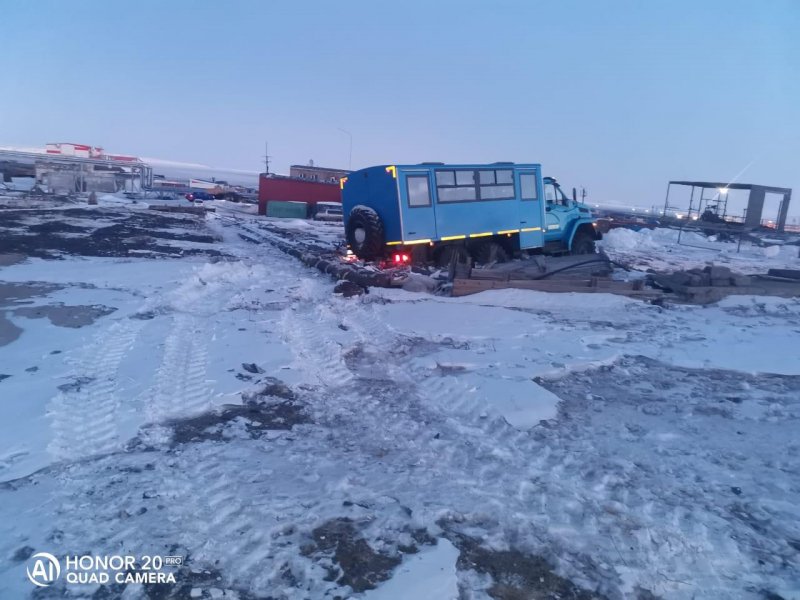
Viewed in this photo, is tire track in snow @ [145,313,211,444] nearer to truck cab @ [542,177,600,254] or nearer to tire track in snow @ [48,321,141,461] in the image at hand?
tire track in snow @ [48,321,141,461]

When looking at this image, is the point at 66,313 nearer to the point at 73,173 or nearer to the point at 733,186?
the point at 733,186

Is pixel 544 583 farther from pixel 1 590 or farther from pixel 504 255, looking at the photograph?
pixel 504 255

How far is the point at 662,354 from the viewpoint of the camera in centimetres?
887

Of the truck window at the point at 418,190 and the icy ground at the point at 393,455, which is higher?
the truck window at the point at 418,190

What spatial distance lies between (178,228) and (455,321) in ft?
69.1

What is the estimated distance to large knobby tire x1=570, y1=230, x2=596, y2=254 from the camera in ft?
63.8

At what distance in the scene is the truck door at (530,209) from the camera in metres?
17.0

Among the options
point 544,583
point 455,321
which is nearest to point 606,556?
point 544,583

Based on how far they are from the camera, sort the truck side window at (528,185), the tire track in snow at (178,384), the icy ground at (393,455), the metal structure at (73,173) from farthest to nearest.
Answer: the metal structure at (73,173) → the truck side window at (528,185) → the tire track in snow at (178,384) → the icy ground at (393,455)

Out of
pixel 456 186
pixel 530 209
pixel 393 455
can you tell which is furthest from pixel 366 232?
pixel 393 455

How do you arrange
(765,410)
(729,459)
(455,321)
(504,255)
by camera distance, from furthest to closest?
(504,255), (455,321), (765,410), (729,459)

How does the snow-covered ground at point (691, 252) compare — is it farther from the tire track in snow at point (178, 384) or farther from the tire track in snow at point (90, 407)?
the tire track in snow at point (90, 407)

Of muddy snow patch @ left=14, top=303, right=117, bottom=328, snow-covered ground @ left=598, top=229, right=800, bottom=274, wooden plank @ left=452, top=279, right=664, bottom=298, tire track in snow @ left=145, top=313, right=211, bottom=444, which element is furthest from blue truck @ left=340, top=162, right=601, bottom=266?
tire track in snow @ left=145, top=313, right=211, bottom=444

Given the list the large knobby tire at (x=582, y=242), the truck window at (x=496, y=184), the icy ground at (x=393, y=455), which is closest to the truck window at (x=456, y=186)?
the truck window at (x=496, y=184)
